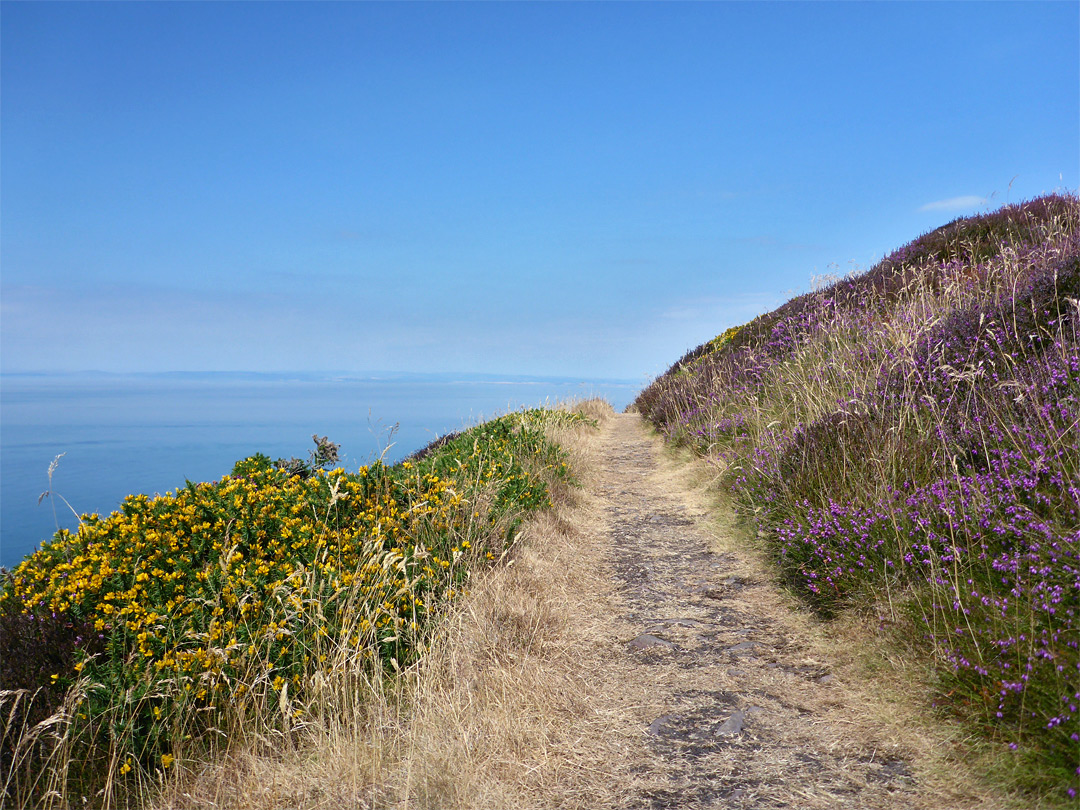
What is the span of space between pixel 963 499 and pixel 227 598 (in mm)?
4483

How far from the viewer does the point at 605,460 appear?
39.9ft

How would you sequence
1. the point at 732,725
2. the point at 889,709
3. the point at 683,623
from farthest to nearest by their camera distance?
the point at 683,623 < the point at 732,725 < the point at 889,709

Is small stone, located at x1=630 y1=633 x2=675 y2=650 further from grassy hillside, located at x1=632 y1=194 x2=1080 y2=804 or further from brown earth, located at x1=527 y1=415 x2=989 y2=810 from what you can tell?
grassy hillside, located at x1=632 y1=194 x2=1080 y2=804

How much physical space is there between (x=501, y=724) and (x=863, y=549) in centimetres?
261

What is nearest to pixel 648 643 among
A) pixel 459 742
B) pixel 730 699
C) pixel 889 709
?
pixel 730 699

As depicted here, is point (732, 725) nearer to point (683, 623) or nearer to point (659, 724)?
point (659, 724)

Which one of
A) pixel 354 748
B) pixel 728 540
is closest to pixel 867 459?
pixel 728 540

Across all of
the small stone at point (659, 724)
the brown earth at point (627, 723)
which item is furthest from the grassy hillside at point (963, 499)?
the small stone at point (659, 724)

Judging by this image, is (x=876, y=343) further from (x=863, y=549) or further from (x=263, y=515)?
(x=263, y=515)

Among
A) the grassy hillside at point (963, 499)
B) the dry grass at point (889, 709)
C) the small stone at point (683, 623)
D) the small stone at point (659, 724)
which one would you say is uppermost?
the grassy hillside at point (963, 499)

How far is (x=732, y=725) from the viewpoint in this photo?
3.22 meters

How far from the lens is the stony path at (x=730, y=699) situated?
271 cm

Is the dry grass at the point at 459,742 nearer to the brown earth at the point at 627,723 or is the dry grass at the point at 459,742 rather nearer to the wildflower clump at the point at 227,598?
the brown earth at the point at 627,723

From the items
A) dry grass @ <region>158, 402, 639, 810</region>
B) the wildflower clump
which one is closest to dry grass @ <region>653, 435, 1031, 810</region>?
dry grass @ <region>158, 402, 639, 810</region>
